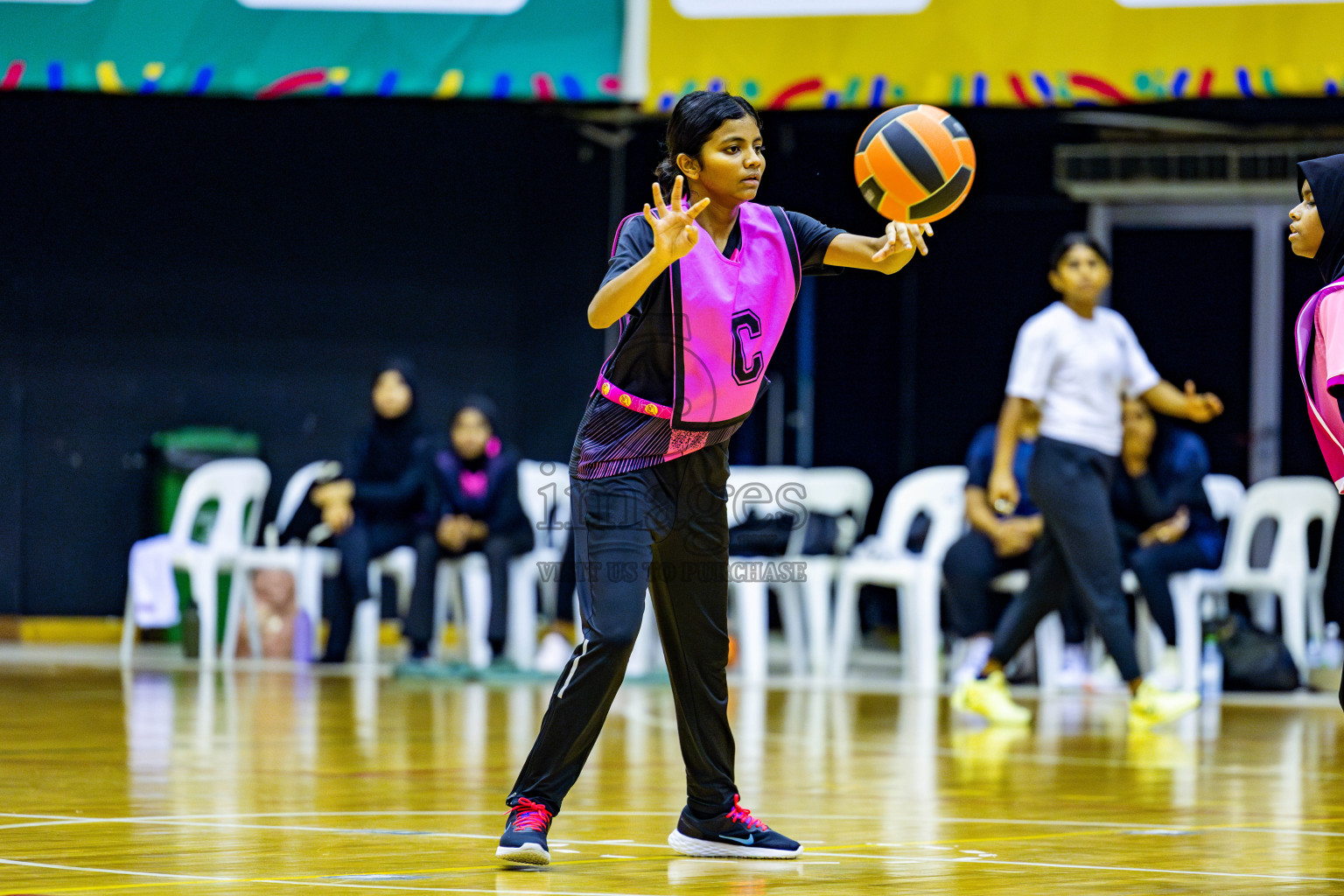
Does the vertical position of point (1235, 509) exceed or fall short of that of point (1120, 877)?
it exceeds it

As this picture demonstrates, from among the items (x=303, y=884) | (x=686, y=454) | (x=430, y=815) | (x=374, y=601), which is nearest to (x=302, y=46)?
(x=374, y=601)

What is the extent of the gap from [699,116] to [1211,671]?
6.64m

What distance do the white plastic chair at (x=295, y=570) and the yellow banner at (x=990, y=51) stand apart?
3.07 m

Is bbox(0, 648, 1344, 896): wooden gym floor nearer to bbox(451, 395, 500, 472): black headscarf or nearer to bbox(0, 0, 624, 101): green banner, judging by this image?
bbox(451, 395, 500, 472): black headscarf

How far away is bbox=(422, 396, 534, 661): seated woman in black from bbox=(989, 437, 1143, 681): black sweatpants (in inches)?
128

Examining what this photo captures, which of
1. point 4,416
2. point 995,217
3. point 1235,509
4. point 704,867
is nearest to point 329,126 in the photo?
→ point 4,416

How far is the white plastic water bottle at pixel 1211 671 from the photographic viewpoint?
973 centimetres

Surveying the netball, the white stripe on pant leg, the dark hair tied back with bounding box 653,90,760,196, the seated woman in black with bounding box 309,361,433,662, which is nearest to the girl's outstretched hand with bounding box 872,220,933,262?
the netball

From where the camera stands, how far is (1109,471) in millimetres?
7848

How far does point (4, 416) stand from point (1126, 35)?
291 inches

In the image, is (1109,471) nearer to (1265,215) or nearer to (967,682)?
(967,682)

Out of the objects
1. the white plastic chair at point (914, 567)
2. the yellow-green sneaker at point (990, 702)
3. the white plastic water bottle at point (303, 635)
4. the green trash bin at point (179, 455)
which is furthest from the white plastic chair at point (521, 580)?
the yellow-green sneaker at point (990, 702)

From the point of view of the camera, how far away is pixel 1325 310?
149 inches

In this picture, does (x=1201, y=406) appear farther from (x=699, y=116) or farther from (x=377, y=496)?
(x=377, y=496)
